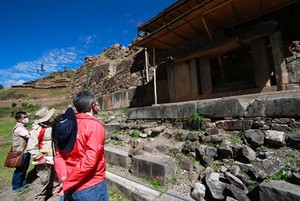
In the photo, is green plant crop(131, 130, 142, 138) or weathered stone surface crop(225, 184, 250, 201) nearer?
weathered stone surface crop(225, 184, 250, 201)

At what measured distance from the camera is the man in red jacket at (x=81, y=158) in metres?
1.60

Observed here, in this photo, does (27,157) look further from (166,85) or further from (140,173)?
(166,85)

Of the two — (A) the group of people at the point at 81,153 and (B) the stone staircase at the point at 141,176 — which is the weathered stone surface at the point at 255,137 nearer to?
(B) the stone staircase at the point at 141,176

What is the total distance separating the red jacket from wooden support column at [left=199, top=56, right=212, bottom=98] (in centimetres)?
522

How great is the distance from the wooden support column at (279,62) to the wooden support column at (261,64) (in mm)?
207

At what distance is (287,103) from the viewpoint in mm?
3123

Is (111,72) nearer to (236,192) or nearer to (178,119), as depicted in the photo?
(178,119)

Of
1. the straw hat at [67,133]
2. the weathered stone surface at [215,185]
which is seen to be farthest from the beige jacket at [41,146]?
the weathered stone surface at [215,185]

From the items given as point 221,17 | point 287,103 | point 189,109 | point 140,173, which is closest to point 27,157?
point 140,173

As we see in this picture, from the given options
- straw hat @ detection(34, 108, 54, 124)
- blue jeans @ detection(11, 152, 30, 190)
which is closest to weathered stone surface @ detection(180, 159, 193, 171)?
straw hat @ detection(34, 108, 54, 124)

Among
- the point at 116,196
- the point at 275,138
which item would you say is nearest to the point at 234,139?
the point at 275,138

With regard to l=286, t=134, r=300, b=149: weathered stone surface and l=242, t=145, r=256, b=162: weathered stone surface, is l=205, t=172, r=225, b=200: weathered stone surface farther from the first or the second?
l=286, t=134, r=300, b=149: weathered stone surface

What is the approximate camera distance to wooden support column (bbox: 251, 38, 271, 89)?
4938 millimetres

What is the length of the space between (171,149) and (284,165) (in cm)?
222
